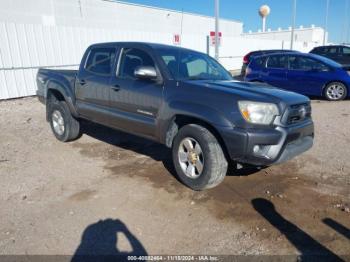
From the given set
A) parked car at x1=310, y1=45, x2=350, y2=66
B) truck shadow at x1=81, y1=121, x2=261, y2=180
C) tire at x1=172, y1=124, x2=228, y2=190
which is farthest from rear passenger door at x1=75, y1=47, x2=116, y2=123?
parked car at x1=310, y1=45, x2=350, y2=66

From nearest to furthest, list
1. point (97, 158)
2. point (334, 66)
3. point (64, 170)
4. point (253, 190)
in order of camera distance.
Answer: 1. point (253, 190)
2. point (64, 170)
3. point (97, 158)
4. point (334, 66)

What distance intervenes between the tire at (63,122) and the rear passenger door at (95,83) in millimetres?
525

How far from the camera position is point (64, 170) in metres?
4.86

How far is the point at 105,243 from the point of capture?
299cm

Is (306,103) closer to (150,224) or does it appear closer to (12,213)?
(150,224)

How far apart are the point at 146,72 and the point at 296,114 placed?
198 cm

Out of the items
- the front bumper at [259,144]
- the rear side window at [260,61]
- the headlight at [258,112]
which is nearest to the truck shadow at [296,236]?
the front bumper at [259,144]

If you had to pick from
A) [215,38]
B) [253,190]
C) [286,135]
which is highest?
[215,38]

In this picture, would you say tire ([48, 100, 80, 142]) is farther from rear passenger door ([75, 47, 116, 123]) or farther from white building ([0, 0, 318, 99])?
white building ([0, 0, 318, 99])

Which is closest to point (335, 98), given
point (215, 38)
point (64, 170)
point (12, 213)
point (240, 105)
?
point (215, 38)

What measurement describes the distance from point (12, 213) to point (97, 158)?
1945 mm

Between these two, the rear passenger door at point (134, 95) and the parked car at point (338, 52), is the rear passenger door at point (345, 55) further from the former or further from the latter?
the rear passenger door at point (134, 95)

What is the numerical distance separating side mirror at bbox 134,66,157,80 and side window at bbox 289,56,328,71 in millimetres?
7466

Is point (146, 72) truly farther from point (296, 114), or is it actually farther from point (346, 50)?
point (346, 50)
